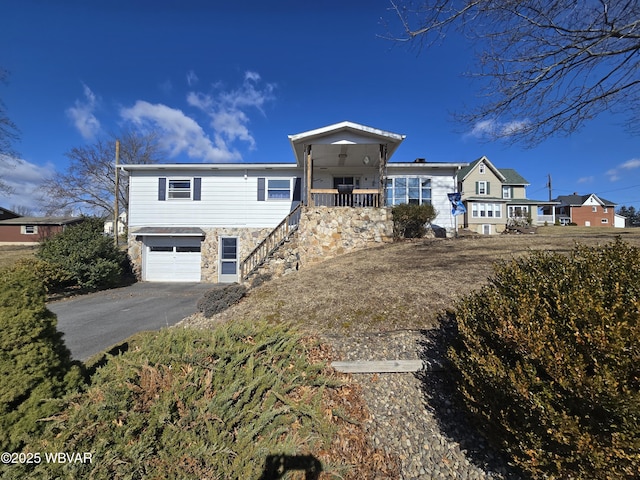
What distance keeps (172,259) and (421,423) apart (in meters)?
13.9

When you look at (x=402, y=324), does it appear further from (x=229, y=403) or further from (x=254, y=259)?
(x=254, y=259)

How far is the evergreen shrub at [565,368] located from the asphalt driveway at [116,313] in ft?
18.9

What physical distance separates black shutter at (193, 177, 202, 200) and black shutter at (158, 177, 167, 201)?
1.44 metres

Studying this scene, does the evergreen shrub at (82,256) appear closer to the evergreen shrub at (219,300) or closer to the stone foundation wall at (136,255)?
the stone foundation wall at (136,255)

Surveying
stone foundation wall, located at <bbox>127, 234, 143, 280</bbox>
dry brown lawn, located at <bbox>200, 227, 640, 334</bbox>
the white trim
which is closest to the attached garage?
stone foundation wall, located at <bbox>127, 234, 143, 280</bbox>

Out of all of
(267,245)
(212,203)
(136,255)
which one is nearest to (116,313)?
(267,245)

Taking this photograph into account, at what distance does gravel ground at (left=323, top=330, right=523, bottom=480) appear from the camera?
2348 mm

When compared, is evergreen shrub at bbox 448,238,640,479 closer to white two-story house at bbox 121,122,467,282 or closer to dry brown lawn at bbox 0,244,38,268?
white two-story house at bbox 121,122,467,282

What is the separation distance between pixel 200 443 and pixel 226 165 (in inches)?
511

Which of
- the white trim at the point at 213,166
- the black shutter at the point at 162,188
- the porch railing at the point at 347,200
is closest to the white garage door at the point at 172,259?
the black shutter at the point at 162,188

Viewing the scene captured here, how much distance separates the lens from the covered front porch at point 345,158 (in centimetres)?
1059

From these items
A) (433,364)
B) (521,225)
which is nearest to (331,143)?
(433,364)

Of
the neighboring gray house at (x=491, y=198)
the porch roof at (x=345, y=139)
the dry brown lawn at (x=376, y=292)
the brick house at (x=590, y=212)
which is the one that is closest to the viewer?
the dry brown lawn at (x=376, y=292)

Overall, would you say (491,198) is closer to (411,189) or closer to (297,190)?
(411,189)
